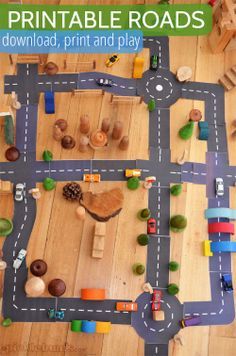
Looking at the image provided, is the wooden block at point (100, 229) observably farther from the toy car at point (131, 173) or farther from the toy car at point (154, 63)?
the toy car at point (154, 63)

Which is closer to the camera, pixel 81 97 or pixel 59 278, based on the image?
pixel 59 278

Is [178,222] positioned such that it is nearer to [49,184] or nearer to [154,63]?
[49,184]

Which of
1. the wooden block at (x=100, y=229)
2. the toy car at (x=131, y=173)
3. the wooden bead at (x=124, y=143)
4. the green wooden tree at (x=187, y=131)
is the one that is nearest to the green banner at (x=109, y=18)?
the green wooden tree at (x=187, y=131)

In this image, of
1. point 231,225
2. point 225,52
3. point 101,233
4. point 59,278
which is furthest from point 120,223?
point 225,52

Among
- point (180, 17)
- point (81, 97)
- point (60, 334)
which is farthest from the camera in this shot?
point (180, 17)

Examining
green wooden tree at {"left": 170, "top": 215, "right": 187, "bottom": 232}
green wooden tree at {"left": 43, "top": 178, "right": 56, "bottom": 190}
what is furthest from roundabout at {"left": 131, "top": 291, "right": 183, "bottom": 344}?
green wooden tree at {"left": 43, "top": 178, "right": 56, "bottom": 190}

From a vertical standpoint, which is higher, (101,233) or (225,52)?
(225,52)

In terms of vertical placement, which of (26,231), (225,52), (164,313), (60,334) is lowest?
(60,334)

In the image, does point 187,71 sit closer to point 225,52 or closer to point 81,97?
point 225,52
